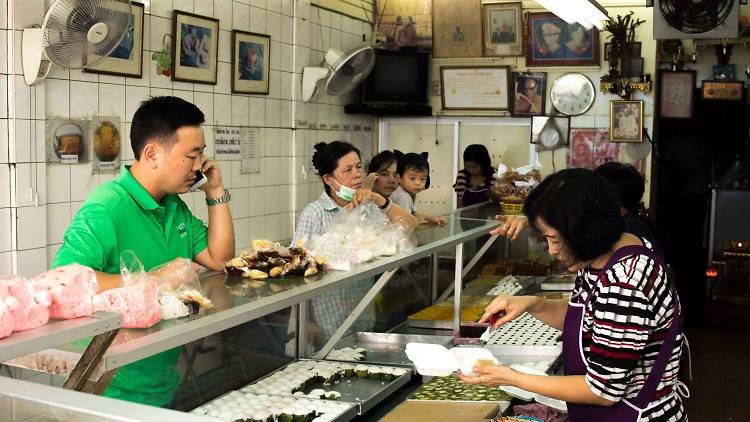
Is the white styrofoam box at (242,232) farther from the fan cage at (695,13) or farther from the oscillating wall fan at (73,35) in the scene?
the fan cage at (695,13)

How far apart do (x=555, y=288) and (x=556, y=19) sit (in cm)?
427

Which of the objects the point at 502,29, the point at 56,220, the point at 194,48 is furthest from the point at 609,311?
the point at 502,29

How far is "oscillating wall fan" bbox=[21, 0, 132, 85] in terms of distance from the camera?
4527 millimetres

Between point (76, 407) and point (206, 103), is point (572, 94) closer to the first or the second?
point (206, 103)

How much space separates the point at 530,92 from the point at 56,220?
5828 mm

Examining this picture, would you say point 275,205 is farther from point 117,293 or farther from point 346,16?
point 117,293

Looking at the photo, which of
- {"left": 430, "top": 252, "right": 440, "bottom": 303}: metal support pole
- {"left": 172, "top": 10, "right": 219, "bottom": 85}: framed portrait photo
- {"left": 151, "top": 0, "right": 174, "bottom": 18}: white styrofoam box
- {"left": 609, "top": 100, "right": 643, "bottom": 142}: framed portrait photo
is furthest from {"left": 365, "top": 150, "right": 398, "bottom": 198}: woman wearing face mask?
{"left": 609, "top": 100, "right": 643, "bottom": 142}: framed portrait photo

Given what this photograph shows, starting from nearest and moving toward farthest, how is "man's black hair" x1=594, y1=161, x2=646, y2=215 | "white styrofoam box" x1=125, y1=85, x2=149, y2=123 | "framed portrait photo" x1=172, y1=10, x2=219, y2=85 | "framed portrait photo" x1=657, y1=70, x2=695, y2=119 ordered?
"man's black hair" x1=594, y1=161, x2=646, y2=215, "white styrofoam box" x1=125, y1=85, x2=149, y2=123, "framed portrait photo" x1=172, y1=10, x2=219, y2=85, "framed portrait photo" x1=657, y1=70, x2=695, y2=119

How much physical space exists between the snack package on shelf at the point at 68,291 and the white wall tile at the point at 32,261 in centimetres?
342

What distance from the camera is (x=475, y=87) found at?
9.64 meters

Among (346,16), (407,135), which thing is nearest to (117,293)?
(346,16)

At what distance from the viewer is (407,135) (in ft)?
33.4

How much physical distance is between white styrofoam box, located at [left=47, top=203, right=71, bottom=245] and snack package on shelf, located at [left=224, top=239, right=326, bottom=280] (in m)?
2.76

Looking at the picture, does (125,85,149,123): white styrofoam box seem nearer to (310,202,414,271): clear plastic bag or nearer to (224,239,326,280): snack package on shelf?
(310,202,414,271): clear plastic bag
